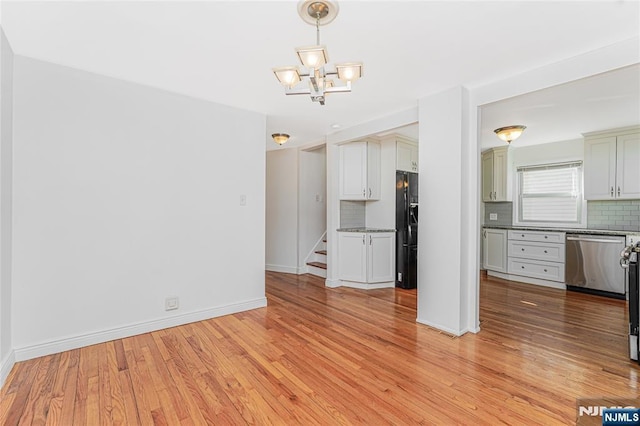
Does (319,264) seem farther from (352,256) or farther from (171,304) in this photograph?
(171,304)

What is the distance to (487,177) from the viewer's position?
19.4 feet

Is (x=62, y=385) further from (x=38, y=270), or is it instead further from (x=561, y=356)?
(x=561, y=356)

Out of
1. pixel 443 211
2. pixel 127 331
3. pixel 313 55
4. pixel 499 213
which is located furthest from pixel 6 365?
pixel 499 213

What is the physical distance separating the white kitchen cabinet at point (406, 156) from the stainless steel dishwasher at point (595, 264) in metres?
2.55

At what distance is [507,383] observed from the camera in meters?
2.04

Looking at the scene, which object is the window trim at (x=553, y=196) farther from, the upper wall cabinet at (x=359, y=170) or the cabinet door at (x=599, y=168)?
the upper wall cabinet at (x=359, y=170)

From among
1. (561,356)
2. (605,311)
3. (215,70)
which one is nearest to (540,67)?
(561,356)

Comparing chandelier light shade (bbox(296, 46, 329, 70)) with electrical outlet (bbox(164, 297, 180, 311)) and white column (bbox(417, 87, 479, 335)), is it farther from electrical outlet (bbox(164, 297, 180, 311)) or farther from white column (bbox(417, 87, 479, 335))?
electrical outlet (bbox(164, 297, 180, 311))

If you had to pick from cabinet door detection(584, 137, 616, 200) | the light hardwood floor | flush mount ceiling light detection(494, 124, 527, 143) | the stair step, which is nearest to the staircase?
the stair step

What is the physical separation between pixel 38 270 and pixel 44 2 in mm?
1921

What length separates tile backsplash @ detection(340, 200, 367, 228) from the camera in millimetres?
4979

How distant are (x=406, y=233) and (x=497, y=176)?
99.3 inches

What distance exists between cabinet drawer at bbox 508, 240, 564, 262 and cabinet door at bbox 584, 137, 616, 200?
925 mm

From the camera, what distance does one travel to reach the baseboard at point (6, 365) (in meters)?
2.01
